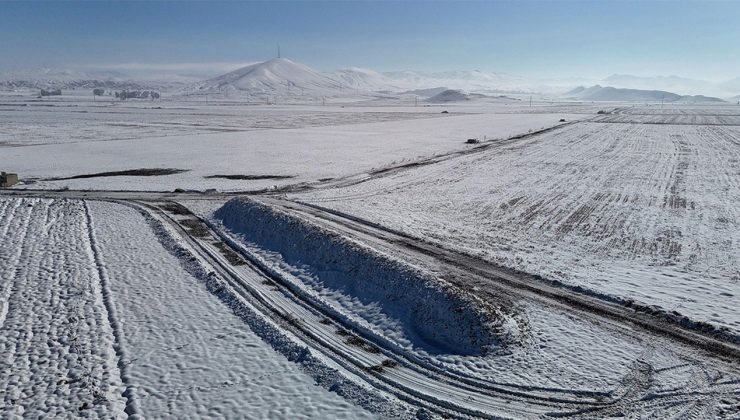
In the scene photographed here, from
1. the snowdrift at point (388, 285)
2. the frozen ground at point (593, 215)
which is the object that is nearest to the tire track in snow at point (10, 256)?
the snowdrift at point (388, 285)

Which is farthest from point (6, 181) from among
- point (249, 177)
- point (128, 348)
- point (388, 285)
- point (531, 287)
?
point (531, 287)

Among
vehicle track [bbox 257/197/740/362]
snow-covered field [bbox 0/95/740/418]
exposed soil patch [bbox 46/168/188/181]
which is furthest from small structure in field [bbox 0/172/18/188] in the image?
vehicle track [bbox 257/197/740/362]

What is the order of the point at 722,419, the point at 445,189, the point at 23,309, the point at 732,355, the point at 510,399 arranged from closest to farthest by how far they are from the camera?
the point at 722,419
the point at 510,399
the point at 732,355
the point at 23,309
the point at 445,189

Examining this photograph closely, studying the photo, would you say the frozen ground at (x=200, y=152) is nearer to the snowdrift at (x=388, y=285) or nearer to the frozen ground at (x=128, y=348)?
the snowdrift at (x=388, y=285)

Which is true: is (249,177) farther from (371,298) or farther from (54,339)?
(54,339)

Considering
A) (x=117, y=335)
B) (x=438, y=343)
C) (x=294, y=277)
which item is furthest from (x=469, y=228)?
(x=117, y=335)

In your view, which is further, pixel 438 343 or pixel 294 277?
pixel 294 277

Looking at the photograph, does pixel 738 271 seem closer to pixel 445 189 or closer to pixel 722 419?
pixel 722 419
